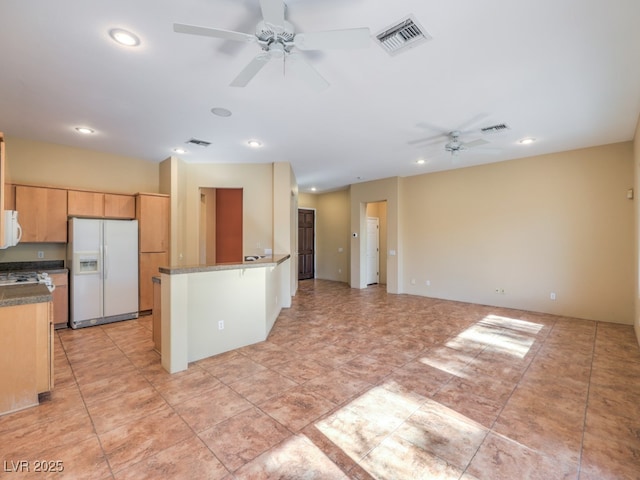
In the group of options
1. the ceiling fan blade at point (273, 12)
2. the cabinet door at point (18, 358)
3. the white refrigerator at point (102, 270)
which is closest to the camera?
the ceiling fan blade at point (273, 12)

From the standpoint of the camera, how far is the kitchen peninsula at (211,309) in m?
2.89

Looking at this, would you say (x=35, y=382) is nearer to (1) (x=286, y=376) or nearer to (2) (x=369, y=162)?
(1) (x=286, y=376)

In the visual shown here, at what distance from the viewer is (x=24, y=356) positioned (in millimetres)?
2279

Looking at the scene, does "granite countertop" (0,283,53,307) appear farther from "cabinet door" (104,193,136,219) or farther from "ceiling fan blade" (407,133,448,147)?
"ceiling fan blade" (407,133,448,147)

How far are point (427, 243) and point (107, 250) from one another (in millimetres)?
6222

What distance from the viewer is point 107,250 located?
15.0 ft

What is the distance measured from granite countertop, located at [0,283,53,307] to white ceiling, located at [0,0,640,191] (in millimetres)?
1948

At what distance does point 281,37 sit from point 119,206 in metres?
4.37

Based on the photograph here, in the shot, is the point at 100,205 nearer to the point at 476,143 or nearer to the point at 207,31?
the point at 207,31

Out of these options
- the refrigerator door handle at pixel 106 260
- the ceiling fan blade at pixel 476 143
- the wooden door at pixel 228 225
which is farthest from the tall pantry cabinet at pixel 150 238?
the ceiling fan blade at pixel 476 143

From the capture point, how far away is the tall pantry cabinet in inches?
195

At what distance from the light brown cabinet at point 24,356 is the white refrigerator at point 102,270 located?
234cm

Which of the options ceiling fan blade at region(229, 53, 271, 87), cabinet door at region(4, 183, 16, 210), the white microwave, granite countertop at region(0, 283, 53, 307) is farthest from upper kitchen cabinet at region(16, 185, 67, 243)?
ceiling fan blade at region(229, 53, 271, 87)

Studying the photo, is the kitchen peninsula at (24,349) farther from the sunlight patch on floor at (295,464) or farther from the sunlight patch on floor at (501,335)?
the sunlight patch on floor at (501,335)
